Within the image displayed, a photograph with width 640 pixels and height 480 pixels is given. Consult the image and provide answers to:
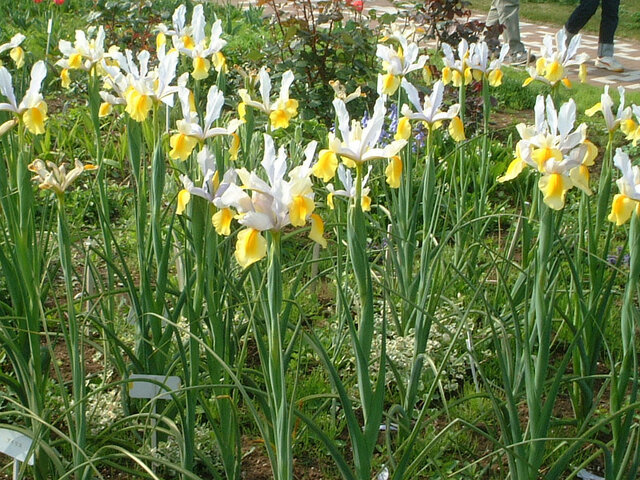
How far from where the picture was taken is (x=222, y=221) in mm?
1686

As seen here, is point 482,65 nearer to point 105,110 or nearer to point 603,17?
point 105,110

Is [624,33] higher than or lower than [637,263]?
lower

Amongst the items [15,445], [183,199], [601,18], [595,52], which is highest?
[183,199]

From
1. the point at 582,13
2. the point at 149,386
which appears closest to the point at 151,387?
the point at 149,386

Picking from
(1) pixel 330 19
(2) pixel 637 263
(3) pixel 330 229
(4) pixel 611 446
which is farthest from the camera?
(1) pixel 330 19

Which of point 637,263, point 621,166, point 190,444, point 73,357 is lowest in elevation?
point 190,444

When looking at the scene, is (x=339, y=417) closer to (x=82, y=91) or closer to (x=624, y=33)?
A: (x=82, y=91)

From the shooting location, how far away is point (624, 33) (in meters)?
9.57

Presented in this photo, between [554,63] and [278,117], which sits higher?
[554,63]

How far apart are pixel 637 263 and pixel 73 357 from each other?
44.0 inches

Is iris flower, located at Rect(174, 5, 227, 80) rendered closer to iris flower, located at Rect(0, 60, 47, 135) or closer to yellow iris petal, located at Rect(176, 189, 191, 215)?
iris flower, located at Rect(0, 60, 47, 135)

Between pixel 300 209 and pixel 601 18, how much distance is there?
21.6ft

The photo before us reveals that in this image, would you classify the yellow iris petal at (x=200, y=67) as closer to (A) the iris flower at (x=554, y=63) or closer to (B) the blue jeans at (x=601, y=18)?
(A) the iris flower at (x=554, y=63)

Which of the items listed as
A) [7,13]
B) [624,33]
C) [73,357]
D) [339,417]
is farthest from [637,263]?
[624,33]
